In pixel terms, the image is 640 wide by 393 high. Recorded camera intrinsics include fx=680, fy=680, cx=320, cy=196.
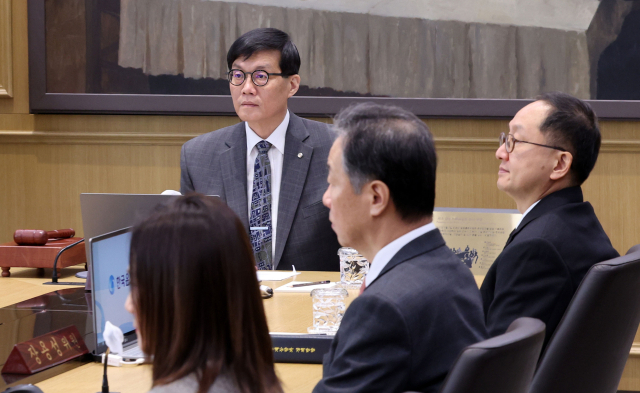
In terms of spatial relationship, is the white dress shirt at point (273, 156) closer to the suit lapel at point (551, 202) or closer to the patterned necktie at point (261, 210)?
the patterned necktie at point (261, 210)

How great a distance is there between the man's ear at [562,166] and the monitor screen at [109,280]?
46.3 inches

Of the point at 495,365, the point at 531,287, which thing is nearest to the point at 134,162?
the point at 531,287

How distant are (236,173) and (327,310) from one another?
1.25 metres

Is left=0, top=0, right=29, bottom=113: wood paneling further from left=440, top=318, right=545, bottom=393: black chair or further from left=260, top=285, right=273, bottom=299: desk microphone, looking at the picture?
left=440, top=318, right=545, bottom=393: black chair

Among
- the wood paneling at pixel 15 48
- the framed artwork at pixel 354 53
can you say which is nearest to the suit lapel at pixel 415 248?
the framed artwork at pixel 354 53

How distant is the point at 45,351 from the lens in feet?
5.18

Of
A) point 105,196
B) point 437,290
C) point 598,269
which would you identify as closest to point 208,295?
point 437,290

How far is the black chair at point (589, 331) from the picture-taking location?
1454 millimetres

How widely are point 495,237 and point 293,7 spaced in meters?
1.73

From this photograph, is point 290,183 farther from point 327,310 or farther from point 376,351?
point 376,351

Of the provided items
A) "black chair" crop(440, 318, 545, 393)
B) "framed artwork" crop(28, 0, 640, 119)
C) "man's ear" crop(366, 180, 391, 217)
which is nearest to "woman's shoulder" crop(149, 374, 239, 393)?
"black chair" crop(440, 318, 545, 393)

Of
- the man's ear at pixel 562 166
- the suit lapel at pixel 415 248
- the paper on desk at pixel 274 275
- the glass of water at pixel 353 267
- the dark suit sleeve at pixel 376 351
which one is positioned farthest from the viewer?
the paper on desk at pixel 274 275

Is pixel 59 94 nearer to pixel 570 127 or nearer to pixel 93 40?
pixel 93 40

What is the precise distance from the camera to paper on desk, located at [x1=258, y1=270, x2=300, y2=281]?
2493mm
